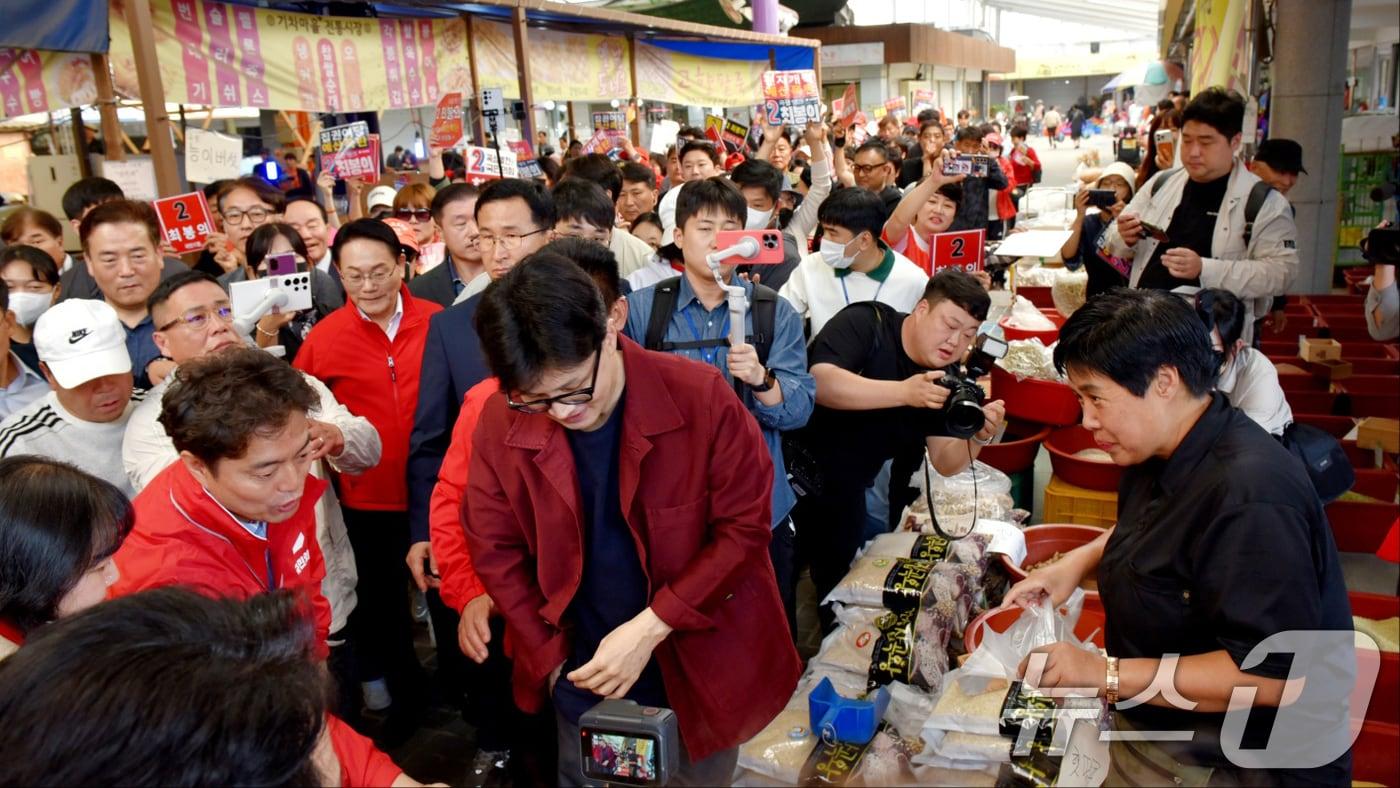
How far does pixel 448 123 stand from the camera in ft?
19.0

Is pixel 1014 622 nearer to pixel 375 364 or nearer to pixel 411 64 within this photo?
pixel 375 364

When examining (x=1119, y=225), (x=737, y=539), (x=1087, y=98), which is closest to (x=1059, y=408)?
(x=1119, y=225)

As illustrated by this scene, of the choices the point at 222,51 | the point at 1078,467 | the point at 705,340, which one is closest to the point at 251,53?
the point at 222,51

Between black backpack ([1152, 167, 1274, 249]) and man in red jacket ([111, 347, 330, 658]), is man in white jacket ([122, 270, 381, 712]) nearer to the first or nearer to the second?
man in red jacket ([111, 347, 330, 658])

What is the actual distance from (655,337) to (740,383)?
28 centimetres

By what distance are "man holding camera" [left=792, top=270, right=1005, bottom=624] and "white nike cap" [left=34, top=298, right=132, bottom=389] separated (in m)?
1.95

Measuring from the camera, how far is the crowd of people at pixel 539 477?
90cm

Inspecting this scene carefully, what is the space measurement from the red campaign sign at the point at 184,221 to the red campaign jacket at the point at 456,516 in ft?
7.52

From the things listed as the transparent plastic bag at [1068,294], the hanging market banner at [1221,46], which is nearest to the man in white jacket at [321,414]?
the transparent plastic bag at [1068,294]

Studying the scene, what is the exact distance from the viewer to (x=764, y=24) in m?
12.1

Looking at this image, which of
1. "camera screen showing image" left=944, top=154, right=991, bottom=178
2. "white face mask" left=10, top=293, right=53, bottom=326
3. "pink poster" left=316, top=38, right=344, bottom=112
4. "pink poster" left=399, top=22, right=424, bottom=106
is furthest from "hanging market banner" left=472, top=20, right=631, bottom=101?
"white face mask" left=10, top=293, right=53, bottom=326

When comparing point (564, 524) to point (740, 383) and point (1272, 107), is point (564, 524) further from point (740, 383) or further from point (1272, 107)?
point (1272, 107)

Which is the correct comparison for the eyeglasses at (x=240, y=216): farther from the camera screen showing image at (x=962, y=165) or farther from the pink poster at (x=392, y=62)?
the camera screen showing image at (x=962, y=165)

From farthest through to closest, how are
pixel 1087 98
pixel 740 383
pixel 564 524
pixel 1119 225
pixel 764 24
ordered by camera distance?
pixel 1087 98 → pixel 764 24 → pixel 1119 225 → pixel 740 383 → pixel 564 524
